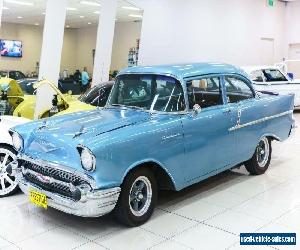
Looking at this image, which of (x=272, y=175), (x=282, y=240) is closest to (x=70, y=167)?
(x=282, y=240)

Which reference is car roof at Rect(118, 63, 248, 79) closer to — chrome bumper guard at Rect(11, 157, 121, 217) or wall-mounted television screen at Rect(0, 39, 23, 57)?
chrome bumper guard at Rect(11, 157, 121, 217)

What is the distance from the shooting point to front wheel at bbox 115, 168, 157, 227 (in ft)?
11.4

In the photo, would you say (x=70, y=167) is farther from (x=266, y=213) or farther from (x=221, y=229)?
(x=266, y=213)

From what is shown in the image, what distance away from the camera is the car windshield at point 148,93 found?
4.07m

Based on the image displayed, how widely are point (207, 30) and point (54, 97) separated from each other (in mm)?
6431

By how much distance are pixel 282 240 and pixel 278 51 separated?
42.4ft

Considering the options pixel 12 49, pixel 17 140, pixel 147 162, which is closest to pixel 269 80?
pixel 12 49

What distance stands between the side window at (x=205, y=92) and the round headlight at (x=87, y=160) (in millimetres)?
1354

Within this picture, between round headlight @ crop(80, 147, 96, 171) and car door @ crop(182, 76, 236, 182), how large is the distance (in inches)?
43.6

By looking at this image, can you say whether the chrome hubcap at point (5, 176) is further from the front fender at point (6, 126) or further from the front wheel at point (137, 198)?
the front wheel at point (137, 198)

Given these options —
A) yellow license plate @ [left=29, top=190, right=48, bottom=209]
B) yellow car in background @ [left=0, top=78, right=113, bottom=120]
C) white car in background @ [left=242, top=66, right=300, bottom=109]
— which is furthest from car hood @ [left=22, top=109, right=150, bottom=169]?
white car in background @ [left=242, top=66, right=300, bottom=109]

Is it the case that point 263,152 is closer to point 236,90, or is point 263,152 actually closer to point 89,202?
point 236,90

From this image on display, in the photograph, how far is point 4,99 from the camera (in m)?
6.58

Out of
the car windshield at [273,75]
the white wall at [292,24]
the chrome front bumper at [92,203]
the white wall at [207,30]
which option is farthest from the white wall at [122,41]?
the white wall at [292,24]
